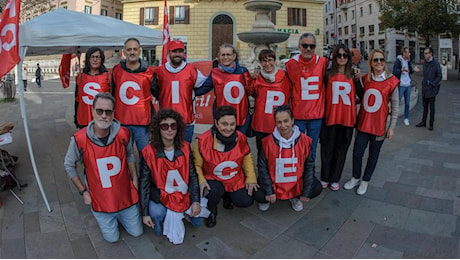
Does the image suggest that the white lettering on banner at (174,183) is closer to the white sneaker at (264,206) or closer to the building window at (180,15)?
the white sneaker at (264,206)

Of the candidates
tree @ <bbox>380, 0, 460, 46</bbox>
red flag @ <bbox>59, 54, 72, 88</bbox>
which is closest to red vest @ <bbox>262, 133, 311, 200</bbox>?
red flag @ <bbox>59, 54, 72, 88</bbox>

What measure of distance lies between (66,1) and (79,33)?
39.1 metres

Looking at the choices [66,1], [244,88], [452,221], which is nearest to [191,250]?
[244,88]

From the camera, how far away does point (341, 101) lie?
3879 mm

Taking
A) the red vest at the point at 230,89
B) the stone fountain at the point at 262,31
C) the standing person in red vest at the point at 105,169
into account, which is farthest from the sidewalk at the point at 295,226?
the stone fountain at the point at 262,31

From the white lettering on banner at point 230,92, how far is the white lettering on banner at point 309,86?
2.37 feet

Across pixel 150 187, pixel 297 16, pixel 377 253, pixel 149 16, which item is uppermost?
pixel 149 16

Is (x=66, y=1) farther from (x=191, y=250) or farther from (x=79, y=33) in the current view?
(x=191, y=250)

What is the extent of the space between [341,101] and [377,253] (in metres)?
1.76

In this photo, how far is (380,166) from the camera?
Result: 4914 millimetres

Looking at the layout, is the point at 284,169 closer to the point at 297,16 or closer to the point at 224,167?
the point at 224,167

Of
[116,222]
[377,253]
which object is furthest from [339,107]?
[116,222]

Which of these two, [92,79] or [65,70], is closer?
[92,79]

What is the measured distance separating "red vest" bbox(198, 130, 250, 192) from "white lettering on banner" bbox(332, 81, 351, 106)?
1275 millimetres
